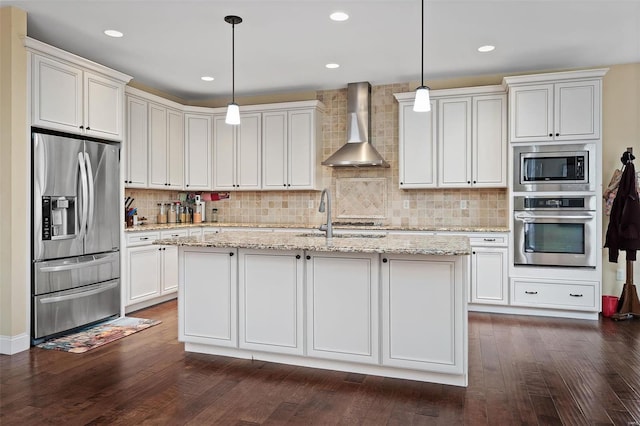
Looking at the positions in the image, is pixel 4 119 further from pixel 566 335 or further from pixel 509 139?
pixel 566 335

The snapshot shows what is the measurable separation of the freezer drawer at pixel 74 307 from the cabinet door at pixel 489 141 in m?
3.93

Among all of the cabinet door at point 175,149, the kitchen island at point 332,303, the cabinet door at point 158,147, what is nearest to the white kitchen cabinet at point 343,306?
the kitchen island at point 332,303

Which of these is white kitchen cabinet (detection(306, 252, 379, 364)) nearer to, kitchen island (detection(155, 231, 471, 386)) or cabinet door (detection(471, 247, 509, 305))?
kitchen island (detection(155, 231, 471, 386))

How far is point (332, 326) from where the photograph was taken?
3.05m

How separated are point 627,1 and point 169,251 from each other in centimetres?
481

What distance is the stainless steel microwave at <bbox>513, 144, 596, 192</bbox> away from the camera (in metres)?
4.51

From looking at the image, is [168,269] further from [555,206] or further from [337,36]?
[555,206]

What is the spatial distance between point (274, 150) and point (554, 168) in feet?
10.5

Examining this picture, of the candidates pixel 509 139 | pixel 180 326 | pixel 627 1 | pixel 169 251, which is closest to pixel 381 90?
pixel 509 139

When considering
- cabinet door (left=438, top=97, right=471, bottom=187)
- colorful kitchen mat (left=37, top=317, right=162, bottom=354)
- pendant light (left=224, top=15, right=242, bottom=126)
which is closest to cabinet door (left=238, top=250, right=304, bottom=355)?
pendant light (left=224, top=15, right=242, bottom=126)

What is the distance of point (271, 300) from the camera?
319 cm

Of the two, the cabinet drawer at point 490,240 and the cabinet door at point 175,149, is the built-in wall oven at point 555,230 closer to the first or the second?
the cabinet drawer at point 490,240

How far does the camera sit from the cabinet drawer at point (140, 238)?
460cm

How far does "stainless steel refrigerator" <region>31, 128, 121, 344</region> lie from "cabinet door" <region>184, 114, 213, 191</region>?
1.59 m
